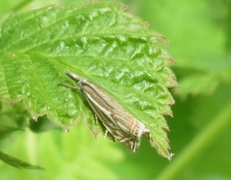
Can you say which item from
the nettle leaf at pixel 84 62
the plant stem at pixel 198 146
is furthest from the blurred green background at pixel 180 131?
the nettle leaf at pixel 84 62

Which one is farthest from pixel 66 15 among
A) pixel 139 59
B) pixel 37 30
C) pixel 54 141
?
pixel 54 141

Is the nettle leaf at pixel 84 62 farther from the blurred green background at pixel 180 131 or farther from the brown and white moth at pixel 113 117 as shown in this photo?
the blurred green background at pixel 180 131

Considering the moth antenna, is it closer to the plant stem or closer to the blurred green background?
the blurred green background

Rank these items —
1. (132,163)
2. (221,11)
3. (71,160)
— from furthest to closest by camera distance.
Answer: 1. (221,11)
2. (132,163)
3. (71,160)

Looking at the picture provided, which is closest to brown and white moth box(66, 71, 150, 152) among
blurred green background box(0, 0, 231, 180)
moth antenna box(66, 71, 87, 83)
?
moth antenna box(66, 71, 87, 83)

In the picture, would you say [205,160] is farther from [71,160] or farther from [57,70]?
[57,70]

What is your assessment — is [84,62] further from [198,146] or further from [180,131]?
[180,131]

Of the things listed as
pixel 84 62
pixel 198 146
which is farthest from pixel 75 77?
pixel 198 146
